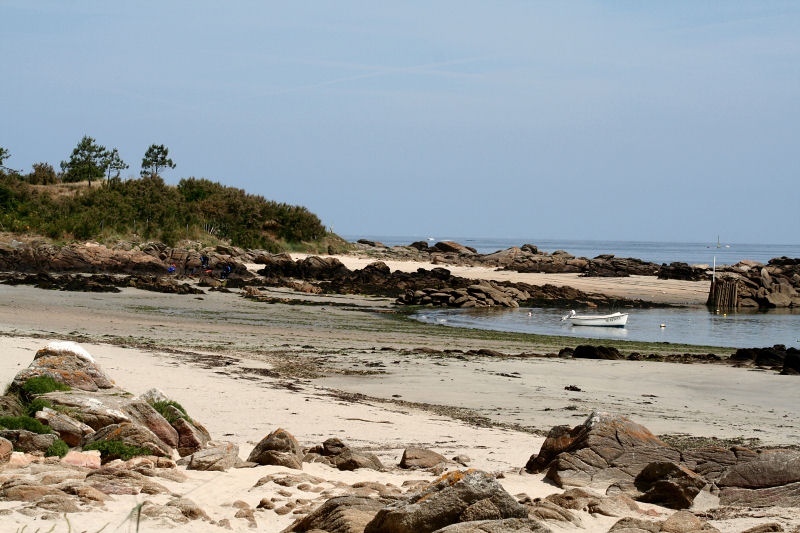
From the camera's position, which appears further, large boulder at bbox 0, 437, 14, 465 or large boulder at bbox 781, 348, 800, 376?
large boulder at bbox 781, 348, 800, 376

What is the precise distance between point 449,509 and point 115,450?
3.30 metres

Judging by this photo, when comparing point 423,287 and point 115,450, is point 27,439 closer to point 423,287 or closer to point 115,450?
point 115,450

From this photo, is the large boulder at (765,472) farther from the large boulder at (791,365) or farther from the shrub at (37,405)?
the large boulder at (791,365)

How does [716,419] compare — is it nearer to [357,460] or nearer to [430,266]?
[357,460]

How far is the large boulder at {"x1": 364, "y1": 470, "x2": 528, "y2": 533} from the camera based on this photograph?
4.97 m

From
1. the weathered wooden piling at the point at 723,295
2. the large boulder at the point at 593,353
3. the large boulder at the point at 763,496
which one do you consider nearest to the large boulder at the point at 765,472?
the large boulder at the point at 763,496

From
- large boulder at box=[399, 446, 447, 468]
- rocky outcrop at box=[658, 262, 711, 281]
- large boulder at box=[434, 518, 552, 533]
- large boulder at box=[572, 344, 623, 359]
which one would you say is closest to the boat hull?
large boulder at box=[572, 344, 623, 359]

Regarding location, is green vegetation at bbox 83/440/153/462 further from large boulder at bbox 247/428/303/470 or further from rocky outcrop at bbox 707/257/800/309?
rocky outcrop at bbox 707/257/800/309

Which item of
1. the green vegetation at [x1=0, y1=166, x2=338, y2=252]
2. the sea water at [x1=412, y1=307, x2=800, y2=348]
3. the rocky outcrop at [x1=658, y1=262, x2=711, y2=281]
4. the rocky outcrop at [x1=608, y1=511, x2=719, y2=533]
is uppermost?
the green vegetation at [x1=0, y1=166, x2=338, y2=252]

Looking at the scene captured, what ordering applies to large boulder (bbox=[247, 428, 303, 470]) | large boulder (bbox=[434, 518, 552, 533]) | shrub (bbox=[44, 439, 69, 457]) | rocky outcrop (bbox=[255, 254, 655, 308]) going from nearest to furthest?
large boulder (bbox=[434, 518, 552, 533])
shrub (bbox=[44, 439, 69, 457])
large boulder (bbox=[247, 428, 303, 470])
rocky outcrop (bbox=[255, 254, 655, 308])

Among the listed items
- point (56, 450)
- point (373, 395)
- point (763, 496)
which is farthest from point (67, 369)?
point (763, 496)

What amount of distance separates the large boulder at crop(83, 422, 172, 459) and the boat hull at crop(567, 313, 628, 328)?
25689 millimetres

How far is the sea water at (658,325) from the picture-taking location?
2838 cm

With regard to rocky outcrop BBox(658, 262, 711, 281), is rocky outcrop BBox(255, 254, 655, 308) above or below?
below
